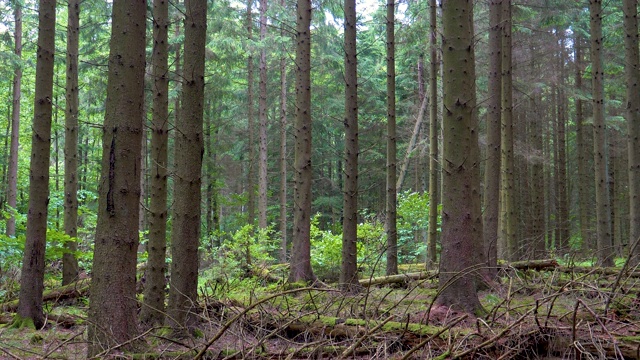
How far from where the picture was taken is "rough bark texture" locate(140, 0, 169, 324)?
22.1ft

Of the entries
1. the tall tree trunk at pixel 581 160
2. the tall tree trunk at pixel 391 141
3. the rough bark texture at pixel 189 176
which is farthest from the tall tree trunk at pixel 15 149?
the tall tree trunk at pixel 581 160

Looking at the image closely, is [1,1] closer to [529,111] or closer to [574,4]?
[574,4]

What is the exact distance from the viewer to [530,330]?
4.22 meters

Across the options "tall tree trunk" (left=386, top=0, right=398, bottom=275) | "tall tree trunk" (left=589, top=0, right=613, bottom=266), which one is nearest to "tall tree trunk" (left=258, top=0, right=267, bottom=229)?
"tall tree trunk" (left=386, top=0, right=398, bottom=275)

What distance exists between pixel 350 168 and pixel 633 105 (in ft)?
22.1

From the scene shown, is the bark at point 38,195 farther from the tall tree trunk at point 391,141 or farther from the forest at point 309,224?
the tall tree trunk at point 391,141

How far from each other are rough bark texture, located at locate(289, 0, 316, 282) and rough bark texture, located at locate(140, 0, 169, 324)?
3.32 metres

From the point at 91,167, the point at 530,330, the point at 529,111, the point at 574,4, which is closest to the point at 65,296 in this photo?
the point at 530,330

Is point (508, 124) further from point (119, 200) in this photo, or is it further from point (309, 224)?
point (119, 200)

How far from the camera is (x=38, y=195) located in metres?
6.95

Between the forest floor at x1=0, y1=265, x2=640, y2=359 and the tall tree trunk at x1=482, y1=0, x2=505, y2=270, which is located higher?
the tall tree trunk at x1=482, y1=0, x2=505, y2=270

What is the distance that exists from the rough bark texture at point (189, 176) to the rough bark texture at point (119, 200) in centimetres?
116

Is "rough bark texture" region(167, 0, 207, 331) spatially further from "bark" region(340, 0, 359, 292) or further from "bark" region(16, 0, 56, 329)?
"bark" region(340, 0, 359, 292)

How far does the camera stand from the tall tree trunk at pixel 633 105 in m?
11.2
